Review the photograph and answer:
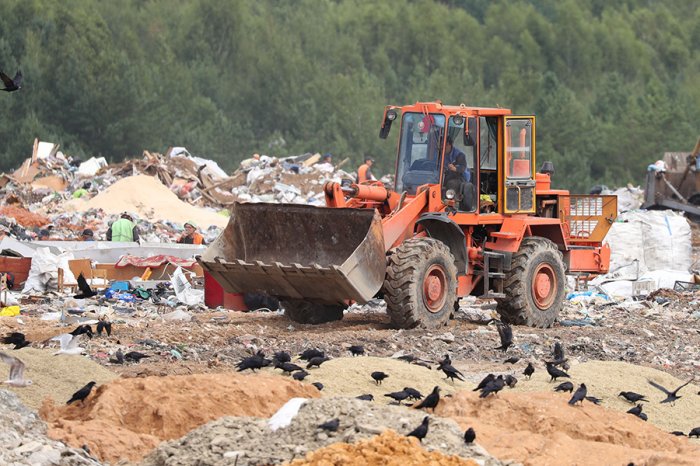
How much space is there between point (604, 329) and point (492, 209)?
2.00 m

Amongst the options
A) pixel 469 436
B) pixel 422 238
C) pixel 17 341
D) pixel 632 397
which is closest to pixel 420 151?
pixel 422 238

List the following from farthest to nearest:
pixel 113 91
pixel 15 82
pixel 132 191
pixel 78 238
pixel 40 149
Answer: pixel 113 91
pixel 40 149
pixel 132 191
pixel 78 238
pixel 15 82

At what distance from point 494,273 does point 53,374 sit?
660cm

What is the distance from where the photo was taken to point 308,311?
1633 centimetres

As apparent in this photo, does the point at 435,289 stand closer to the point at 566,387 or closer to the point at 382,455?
the point at 566,387

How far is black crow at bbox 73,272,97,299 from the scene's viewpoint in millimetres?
17391

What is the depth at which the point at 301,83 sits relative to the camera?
67062 millimetres

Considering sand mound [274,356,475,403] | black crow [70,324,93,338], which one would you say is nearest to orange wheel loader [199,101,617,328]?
black crow [70,324,93,338]

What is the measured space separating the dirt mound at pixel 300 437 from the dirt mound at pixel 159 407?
2.45ft

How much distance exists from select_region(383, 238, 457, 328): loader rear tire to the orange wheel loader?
0.01 meters

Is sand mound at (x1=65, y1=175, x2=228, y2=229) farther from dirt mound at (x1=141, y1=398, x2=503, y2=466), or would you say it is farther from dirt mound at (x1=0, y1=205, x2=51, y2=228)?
dirt mound at (x1=141, y1=398, x2=503, y2=466)

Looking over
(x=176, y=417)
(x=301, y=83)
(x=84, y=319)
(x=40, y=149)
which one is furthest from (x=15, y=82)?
(x=301, y=83)

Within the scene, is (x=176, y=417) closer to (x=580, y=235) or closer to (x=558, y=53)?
(x=580, y=235)

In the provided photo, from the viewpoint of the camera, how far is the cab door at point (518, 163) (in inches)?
651
